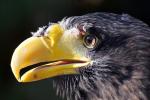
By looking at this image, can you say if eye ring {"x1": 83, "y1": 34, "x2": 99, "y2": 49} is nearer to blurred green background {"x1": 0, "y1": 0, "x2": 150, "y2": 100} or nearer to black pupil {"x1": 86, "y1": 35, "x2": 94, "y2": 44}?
black pupil {"x1": 86, "y1": 35, "x2": 94, "y2": 44}

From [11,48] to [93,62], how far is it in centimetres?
322

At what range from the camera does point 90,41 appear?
5.29 meters

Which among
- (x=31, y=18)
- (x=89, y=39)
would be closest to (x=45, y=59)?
(x=89, y=39)

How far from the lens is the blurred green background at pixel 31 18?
25.8ft

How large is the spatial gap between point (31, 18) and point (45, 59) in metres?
2.77

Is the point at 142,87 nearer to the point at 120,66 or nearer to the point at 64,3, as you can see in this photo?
the point at 120,66

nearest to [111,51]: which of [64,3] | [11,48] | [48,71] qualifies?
[48,71]

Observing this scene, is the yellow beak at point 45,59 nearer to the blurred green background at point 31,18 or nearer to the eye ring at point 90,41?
the eye ring at point 90,41

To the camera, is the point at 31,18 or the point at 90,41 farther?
the point at 31,18

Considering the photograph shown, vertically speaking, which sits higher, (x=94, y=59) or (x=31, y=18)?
(x=31, y=18)

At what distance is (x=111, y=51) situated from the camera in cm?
529

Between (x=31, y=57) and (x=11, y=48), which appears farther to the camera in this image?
(x=11, y=48)

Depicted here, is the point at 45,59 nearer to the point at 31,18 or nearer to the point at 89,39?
the point at 89,39

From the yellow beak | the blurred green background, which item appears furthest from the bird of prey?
the blurred green background
